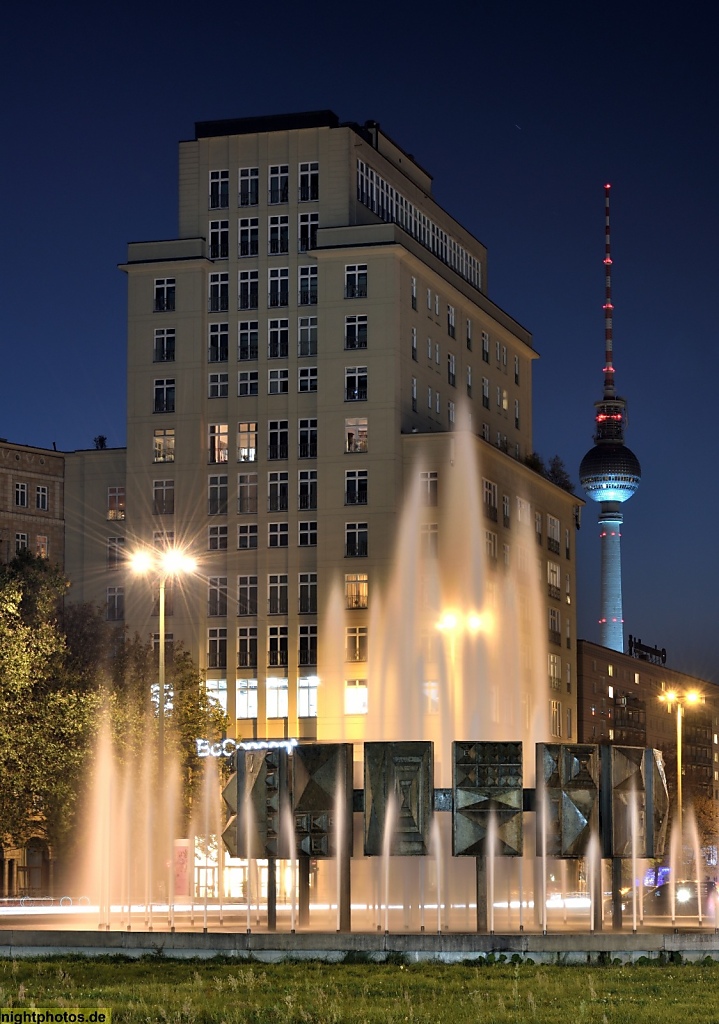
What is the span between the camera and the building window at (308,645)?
97.1 meters

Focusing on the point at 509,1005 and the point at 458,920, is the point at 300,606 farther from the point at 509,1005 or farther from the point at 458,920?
the point at 509,1005

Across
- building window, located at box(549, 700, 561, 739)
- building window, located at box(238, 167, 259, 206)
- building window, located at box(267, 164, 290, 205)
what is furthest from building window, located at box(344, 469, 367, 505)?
building window, located at box(549, 700, 561, 739)

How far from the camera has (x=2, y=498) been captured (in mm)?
104375

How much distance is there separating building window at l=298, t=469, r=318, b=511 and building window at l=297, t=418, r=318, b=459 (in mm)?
891

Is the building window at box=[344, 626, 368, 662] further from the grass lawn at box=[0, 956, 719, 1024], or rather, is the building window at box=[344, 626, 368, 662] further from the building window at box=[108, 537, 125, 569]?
the grass lawn at box=[0, 956, 719, 1024]

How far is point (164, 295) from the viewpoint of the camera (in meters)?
104

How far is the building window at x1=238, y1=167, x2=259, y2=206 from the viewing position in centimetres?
10369

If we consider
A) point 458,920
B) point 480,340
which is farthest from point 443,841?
point 480,340

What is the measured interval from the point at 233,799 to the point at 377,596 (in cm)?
5521

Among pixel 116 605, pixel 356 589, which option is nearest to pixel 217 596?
pixel 116 605

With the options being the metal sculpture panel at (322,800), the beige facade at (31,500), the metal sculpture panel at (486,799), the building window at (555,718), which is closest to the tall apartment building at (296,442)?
the building window at (555,718)

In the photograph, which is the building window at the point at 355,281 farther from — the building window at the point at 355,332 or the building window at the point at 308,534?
the building window at the point at 308,534

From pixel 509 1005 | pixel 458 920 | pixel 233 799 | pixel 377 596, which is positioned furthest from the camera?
pixel 377 596

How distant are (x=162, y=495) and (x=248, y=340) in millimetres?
9515
